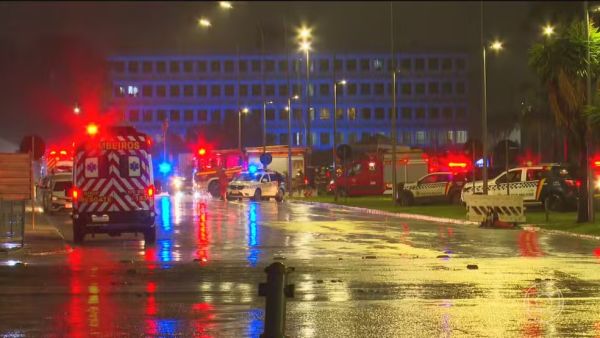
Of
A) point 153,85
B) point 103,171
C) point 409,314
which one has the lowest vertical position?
point 409,314

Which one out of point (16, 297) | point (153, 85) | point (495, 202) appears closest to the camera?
point (16, 297)

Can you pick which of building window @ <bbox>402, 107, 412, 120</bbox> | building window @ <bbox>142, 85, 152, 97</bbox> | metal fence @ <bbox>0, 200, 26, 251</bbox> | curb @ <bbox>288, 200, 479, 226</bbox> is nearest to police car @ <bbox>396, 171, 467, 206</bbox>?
curb @ <bbox>288, 200, 479, 226</bbox>

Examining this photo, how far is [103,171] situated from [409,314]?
12.4 metres

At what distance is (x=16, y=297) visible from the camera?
A: 12.9 meters

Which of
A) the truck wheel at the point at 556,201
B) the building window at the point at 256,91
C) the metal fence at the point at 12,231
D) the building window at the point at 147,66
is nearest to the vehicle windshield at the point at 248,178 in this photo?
the truck wheel at the point at 556,201

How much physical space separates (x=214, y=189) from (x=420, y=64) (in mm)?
85616

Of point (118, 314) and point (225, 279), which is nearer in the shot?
point (118, 314)

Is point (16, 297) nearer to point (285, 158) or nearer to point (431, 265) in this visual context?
point (431, 265)

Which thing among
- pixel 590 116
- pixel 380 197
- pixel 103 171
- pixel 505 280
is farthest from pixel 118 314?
pixel 380 197

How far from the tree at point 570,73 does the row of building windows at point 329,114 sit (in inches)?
4356

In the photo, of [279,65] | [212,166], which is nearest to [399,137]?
[279,65]

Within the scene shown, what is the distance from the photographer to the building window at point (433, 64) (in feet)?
468

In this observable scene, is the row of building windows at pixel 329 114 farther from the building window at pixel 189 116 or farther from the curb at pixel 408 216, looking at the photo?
the curb at pixel 408 216

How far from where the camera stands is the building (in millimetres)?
141500
